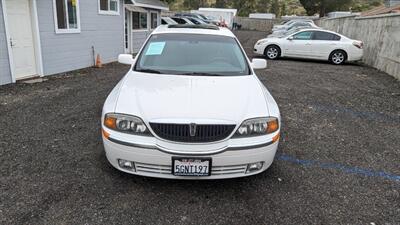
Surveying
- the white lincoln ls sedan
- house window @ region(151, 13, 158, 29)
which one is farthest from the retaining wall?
house window @ region(151, 13, 158, 29)

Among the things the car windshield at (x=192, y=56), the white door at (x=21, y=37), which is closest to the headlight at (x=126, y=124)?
the car windshield at (x=192, y=56)

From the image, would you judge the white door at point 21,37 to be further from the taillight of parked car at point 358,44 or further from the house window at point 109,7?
the taillight of parked car at point 358,44

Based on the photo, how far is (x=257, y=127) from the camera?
306cm

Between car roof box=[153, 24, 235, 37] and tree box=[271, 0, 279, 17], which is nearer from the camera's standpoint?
car roof box=[153, 24, 235, 37]

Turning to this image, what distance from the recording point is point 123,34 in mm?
13656

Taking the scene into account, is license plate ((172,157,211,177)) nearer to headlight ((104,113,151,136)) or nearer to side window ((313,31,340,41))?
headlight ((104,113,151,136))

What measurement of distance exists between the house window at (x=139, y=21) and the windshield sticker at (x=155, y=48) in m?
11.6

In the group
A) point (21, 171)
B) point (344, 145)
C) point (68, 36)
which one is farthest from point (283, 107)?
point (68, 36)

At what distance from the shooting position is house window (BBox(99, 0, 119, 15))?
11.9 metres

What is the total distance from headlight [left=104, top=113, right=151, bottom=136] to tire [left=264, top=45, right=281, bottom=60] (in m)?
12.9

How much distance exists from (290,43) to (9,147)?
508 inches

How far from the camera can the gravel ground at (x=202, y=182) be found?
2900 mm

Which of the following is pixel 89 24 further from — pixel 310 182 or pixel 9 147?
pixel 310 182

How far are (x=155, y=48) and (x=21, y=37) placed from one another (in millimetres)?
5698
